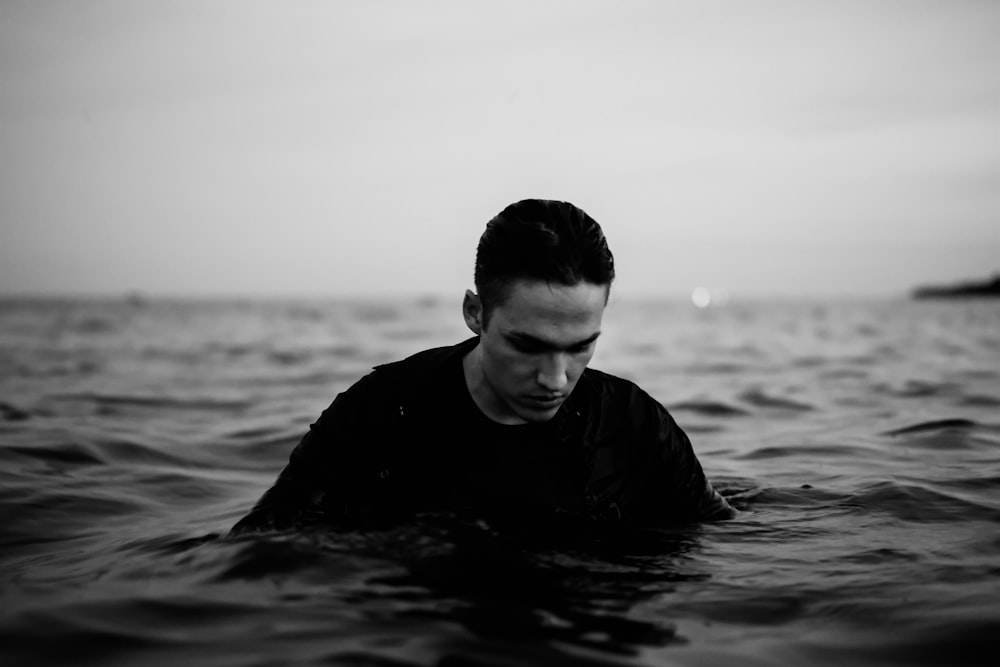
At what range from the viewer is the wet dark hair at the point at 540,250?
12.8ft

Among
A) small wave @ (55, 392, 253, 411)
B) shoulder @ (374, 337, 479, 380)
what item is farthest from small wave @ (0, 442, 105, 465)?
shoulder @ (374, 337, 479, 380)

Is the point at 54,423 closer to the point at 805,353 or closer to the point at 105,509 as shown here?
the point at 105,509

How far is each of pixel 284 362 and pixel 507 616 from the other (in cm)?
1731

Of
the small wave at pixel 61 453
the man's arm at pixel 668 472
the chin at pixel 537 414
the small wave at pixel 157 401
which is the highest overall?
the small wave at pixel 157 401

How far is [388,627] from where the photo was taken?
3.30 m

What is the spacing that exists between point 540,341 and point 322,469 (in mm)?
1277

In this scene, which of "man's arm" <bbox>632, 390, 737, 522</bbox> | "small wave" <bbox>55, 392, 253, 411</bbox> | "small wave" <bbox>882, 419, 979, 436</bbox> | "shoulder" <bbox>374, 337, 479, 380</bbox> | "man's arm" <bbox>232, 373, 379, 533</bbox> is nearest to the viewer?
"man's arm" <bbox>232, 373, 379, 533</bbox>

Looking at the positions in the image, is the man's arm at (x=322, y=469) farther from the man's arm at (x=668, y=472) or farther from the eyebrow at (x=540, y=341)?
the man's arm at (x=668, y=472)

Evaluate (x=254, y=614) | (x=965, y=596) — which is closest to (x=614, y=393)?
(x=965, y=596)

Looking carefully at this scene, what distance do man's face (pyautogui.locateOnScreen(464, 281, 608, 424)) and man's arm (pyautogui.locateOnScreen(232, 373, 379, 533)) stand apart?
2.31 feet

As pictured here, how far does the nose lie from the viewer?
393 cm

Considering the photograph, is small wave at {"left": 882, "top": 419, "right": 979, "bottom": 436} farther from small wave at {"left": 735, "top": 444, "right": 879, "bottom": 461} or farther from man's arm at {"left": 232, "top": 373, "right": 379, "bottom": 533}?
man's arm at {"left": 232, "top": 373, "right": 379, "bottom": 533}

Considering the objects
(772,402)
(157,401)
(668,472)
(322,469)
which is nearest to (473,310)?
(322,469)

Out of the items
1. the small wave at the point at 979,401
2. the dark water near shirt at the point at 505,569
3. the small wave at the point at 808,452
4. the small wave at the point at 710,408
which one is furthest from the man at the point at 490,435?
the small wave at the point at 979,401
